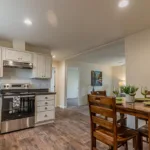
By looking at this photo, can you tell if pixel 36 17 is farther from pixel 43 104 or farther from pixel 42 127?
pixel 42 127

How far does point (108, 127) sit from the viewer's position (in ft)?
5.02

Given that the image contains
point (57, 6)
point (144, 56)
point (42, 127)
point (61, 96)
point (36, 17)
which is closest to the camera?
point (57, 6)

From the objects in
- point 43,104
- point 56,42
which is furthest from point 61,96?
point 56,42

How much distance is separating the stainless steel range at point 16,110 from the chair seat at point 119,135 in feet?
7.44

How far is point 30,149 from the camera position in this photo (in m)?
2.31

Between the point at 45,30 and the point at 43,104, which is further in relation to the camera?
the point at 43,104

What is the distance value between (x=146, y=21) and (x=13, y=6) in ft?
8.42

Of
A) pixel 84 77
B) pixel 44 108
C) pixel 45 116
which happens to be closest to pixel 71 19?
pixel 44 108

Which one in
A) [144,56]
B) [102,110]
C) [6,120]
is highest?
[144,56]

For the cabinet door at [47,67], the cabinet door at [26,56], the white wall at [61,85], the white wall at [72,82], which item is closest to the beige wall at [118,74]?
the white wall at [72,82]

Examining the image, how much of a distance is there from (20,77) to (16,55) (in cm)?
75

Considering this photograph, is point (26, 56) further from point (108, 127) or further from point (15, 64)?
point (108, 127)

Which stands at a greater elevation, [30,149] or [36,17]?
[36,17]

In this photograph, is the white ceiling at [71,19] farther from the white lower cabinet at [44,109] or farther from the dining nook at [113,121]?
the white lower cabinet at [44,109]
